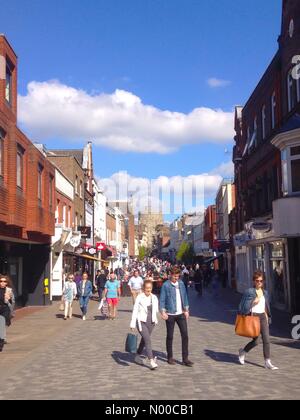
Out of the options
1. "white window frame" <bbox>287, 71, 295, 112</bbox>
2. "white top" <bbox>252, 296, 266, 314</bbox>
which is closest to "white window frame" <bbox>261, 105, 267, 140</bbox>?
"white window frame" <bbox>287, 71, 295, 112</bbox>

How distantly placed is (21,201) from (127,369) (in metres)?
10.5

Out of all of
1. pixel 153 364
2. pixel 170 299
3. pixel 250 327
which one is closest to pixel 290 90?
pixel 170 299

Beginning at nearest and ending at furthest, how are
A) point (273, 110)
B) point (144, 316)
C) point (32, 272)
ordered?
point (144, 316), point (273, 110), point (32, 272)

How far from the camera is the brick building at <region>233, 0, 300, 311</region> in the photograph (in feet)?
61.3

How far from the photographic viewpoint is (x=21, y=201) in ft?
61.9

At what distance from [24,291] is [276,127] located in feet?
45.4

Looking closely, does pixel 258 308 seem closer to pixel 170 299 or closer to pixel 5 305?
pixel 170 299

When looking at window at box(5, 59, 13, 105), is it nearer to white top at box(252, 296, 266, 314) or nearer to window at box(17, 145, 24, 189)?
window at box(17, 145, 24, 189)

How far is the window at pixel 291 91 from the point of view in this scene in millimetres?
20156

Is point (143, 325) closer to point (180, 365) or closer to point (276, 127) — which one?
point (180, 365)

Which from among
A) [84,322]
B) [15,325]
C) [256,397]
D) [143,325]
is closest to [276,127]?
[84,322]

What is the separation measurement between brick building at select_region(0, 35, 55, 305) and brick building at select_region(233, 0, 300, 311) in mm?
9012

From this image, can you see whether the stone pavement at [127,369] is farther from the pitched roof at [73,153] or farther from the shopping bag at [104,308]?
the pitched roof at [73,153]

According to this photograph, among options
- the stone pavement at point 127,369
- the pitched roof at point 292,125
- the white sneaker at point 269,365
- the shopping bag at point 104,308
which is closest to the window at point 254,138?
the pitched roof at point 292,125
